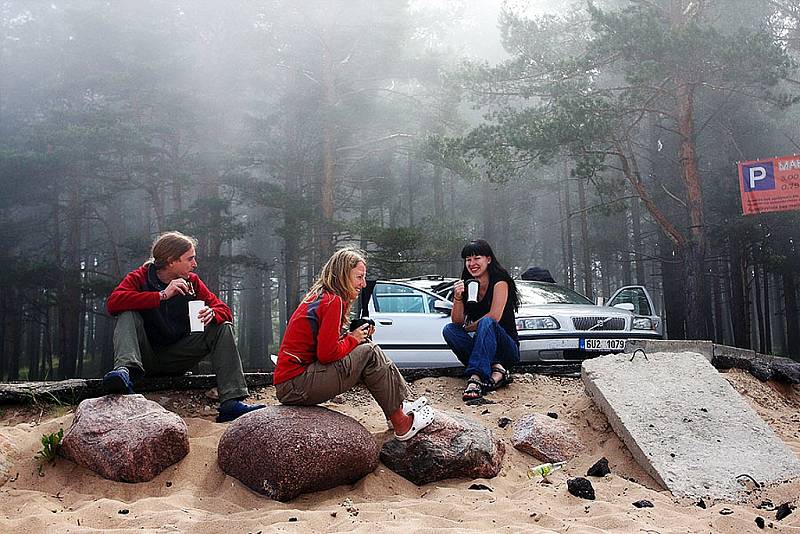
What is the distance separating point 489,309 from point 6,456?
4157 millimetres

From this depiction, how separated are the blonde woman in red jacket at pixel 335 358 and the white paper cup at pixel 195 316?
31.7 inches

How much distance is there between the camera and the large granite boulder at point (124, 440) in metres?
4.03

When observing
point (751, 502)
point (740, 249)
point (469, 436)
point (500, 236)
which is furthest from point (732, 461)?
point (500, 236)

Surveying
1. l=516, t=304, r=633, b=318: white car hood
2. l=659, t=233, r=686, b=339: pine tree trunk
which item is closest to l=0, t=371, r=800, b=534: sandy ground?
l=516, t=304, r=633, b=318: white car hood

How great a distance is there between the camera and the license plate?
25.4 feet

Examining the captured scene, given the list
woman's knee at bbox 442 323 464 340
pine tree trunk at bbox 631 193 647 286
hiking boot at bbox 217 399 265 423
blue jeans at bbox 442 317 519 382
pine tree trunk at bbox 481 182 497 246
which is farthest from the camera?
pine tree trunk at bbox 481 182 497 246

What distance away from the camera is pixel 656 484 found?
421 centimetres

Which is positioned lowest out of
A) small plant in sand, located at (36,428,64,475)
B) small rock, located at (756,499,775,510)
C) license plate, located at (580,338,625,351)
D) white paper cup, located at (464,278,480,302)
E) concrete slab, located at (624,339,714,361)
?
small rock, located at (756,499,775,510)

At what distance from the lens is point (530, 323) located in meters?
7.90

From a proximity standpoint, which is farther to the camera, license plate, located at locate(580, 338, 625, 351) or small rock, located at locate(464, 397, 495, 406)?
license plate, located at locate(580, 338, 625, 351)

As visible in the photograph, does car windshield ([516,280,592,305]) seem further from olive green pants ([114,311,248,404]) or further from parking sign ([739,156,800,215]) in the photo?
parking sign ([739,156,800,215])

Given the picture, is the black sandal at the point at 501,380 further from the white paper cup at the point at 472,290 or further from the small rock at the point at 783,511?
the small rock at the point at 783,511

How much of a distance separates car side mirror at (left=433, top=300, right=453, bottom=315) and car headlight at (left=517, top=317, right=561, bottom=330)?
867 mm

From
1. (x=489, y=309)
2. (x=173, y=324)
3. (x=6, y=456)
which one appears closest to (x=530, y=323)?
(x=489, y=309)
